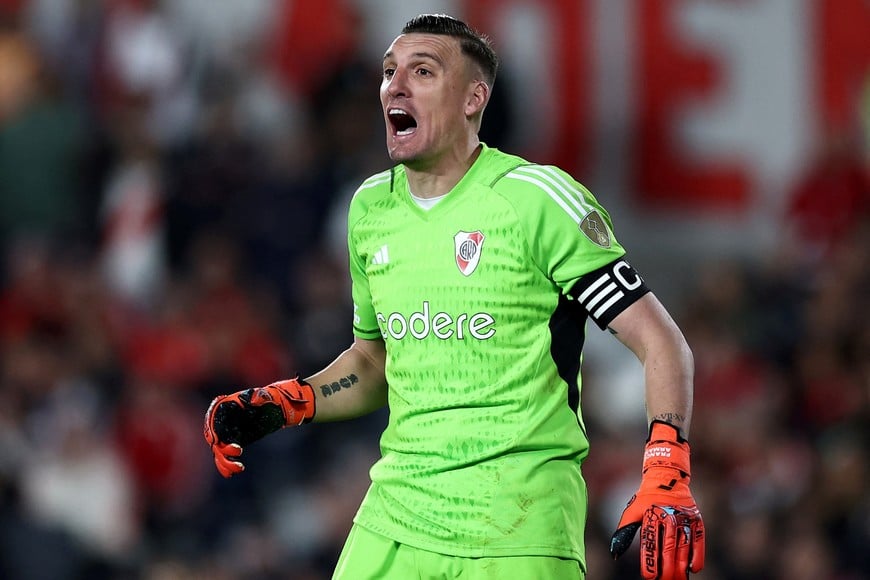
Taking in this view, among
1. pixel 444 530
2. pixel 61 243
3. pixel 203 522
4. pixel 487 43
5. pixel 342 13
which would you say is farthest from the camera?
pixel 342 13

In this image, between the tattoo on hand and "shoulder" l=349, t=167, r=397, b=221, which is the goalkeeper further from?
the tattoo on hand

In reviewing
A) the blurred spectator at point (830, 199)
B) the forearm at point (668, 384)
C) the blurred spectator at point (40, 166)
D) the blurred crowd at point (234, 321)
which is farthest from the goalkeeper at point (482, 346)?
the blurred spectator at point (830, 199)

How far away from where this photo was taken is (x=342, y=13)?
11.6 m

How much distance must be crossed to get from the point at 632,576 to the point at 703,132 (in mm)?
4651

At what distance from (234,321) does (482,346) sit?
559 centimetres

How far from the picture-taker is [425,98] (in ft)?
14.6

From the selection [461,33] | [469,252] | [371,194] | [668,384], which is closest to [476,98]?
[461,33]

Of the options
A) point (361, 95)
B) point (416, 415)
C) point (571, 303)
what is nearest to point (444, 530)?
point (416, 415)

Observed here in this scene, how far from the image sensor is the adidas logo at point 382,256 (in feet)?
14.7

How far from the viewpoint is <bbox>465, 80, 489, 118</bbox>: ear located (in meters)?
4.55

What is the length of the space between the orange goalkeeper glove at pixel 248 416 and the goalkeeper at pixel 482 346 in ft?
0.05

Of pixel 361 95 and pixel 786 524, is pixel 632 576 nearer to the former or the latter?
pixel 786 524

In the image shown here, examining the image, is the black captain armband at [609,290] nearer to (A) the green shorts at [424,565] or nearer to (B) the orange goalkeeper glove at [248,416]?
(A) the green shorts at [424,565]

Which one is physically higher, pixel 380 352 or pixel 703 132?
pixel 703 132
